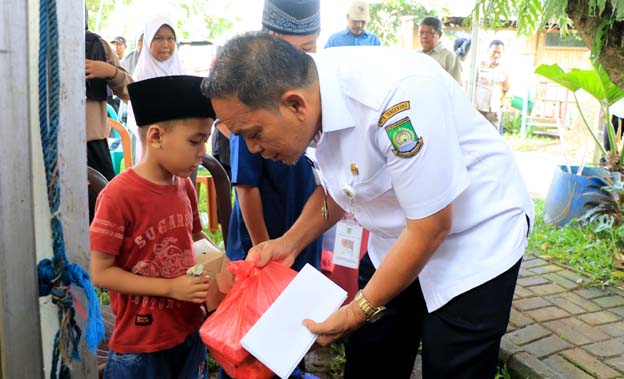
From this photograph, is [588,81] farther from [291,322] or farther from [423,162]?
[291,322]

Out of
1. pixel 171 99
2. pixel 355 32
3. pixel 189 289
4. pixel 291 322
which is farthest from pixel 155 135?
pixel 355 32

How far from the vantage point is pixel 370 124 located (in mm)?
1190

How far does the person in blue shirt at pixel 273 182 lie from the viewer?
1.84 metres

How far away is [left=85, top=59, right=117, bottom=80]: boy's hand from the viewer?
114 inches

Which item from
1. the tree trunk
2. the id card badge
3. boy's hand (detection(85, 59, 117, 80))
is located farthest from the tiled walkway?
boy's hand (detection(85, 59, 117, 80))

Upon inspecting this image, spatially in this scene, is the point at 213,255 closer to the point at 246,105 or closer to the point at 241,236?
the point at 241,236

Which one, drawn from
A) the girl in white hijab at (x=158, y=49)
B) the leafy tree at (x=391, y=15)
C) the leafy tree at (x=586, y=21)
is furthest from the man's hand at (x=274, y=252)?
the leafy tree at (x=391, y=15)

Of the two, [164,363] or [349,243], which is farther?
[349,243]

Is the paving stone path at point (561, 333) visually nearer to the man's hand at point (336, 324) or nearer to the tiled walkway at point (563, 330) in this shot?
the tiled walkway at point (563, 330)

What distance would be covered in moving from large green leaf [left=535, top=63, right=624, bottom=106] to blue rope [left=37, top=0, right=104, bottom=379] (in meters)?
4.25

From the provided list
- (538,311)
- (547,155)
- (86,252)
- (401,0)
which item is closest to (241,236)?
(86,252)

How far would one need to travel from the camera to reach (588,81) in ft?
13.8

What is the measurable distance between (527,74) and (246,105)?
1239 centimetres

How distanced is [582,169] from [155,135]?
4.31 meters
